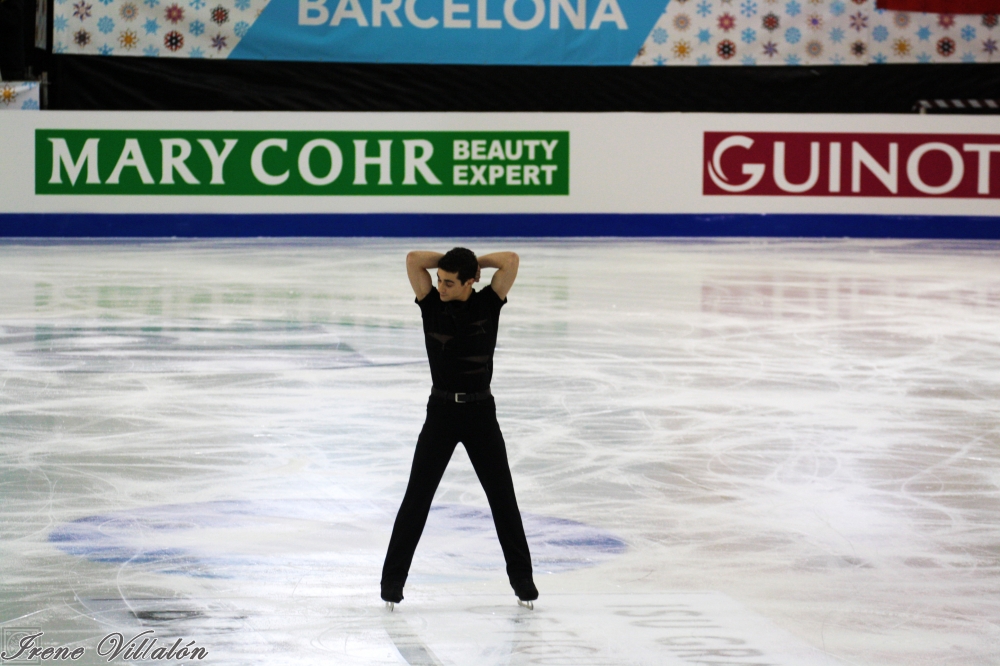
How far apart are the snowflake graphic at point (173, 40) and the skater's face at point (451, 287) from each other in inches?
549

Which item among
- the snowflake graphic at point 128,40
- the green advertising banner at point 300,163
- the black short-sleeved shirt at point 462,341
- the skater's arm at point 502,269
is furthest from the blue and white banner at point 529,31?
the black short-sleeved shirt at point 462,341

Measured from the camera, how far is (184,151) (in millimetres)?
15328

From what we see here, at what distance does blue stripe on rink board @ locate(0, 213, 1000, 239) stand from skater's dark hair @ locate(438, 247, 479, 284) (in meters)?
12.4

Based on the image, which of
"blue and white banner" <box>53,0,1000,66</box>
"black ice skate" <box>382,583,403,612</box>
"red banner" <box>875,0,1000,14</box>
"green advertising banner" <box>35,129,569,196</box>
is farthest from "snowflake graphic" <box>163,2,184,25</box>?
"black ice skate" <box>382,583,403,612</box>

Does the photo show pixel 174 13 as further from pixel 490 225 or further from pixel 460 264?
pixel 460 264

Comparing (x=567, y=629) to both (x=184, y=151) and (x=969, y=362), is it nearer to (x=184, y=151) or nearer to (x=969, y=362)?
(x=969, y=362)

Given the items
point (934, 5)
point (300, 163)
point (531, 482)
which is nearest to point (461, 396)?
point (531, 482)

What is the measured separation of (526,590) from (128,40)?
46.7ft

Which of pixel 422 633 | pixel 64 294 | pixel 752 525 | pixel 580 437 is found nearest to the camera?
pixel 422 633

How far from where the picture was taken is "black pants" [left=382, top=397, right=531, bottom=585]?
3.45 metres

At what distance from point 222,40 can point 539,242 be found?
465 centimetres

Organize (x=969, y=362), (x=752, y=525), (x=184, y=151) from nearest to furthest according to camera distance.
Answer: (x=752, y=525) → (x=969, y=362) → (x=184, y=151)

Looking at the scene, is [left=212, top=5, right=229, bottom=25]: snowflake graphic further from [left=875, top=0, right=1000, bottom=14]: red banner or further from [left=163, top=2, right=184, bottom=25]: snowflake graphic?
[left=875, top=0, right=1000, bottom=14]: red banner

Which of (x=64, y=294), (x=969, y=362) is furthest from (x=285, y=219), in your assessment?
(x=969, y=362)
